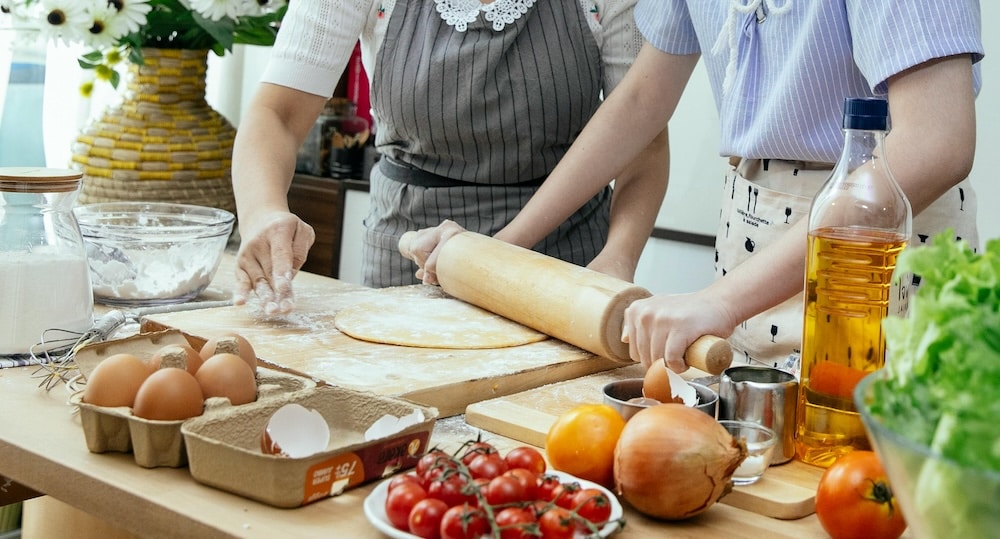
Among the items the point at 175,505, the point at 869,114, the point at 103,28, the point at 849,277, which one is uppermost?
the point at 103,28

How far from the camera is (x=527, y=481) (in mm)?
779

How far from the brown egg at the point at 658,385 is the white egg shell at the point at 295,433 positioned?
1.01 ft

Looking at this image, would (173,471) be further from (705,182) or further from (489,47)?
(705,182)

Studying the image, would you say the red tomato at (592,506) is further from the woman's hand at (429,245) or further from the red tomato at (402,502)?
the woman's hand at (429,245)

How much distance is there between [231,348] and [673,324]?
0.46m

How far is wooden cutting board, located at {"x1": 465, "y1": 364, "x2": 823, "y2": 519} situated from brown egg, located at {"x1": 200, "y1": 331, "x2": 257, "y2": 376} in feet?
0.76

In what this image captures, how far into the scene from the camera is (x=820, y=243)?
3.13ft

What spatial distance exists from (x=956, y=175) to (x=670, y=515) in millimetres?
547

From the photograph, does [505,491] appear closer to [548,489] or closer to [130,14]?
[548,489]

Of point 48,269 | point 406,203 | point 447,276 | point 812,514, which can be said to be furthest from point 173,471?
point 406,203

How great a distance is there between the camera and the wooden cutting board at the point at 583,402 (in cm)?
89

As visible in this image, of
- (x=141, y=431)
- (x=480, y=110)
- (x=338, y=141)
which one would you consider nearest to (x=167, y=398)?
(x=141, y=431)

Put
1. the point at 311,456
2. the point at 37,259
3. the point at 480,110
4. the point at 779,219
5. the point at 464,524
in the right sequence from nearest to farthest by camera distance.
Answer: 1. the point at 464,524
2. the point at 311,456
3. the point at 37,259
4. the point at 779,219
5. the point at 480,110

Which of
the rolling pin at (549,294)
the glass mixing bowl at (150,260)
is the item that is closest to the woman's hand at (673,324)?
the rolling pin at (549,294)
